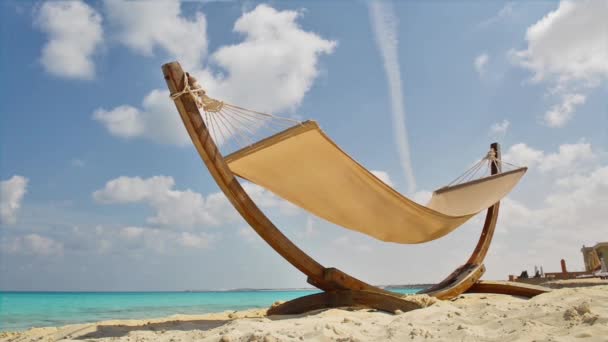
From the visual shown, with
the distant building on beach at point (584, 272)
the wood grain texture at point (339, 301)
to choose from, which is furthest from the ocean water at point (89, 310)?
the distant building on beach at point (584, 272)

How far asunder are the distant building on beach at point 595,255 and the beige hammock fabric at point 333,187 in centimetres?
1149

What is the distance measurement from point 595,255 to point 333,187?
1366 centimetres

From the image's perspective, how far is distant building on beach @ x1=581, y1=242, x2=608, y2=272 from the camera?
44.1ft

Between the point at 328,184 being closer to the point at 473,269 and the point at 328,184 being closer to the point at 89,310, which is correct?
the point at 473,269

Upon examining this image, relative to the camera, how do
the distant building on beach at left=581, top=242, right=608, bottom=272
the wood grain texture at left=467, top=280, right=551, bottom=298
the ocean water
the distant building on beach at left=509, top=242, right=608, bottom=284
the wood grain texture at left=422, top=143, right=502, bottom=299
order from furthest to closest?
the distant building on beach at left=581, top=242, right=608, bottom=272, the distant building on beach at left=509, top=242, right=608, bottom=284, the ocean water, the wood grain texture at left=467, top=280, right=551, bottom=298, the wood grain texture at left=422, top=143, right=502, bottom=299

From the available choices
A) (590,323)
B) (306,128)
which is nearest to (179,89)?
(306,128)

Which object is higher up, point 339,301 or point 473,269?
point 473,269

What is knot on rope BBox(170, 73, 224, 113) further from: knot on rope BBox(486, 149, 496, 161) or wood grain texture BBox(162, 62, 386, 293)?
knot on rope BBox(486, 149, 496, 161)

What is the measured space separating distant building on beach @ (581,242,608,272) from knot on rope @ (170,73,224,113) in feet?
45.1

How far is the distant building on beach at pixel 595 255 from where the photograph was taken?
13.4m

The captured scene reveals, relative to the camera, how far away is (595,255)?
13750 millimetres

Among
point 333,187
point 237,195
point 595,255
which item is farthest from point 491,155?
point 595,255

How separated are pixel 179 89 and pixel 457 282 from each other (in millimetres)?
3500

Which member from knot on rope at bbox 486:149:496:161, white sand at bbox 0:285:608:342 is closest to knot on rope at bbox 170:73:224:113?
white sand at bbox 0:285:608:342
